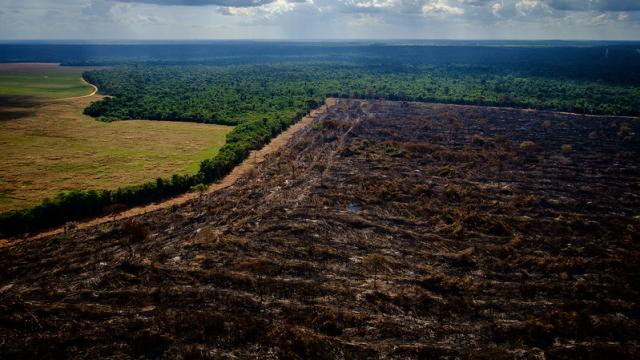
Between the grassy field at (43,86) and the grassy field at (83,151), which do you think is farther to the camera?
the grassy field at (43,86)

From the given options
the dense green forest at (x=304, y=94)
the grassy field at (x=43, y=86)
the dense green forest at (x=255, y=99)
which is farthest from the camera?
the grassy field at (x=43, y=86)

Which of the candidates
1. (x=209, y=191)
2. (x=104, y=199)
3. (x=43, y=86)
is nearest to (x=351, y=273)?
(x=209, y=191)

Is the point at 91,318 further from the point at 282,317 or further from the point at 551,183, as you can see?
the point at 551,183

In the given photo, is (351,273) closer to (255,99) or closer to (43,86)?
(255,99)

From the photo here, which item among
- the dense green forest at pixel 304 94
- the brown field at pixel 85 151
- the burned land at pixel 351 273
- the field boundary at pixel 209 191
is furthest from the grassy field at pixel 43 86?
the burned land at pixel 351 273

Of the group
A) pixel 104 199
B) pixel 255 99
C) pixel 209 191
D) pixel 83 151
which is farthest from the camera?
pixel 255 99

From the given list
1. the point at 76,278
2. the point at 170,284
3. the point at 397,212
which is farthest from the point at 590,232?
the point at 76,278

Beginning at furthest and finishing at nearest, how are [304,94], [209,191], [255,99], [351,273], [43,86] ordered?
[43,86] < [304,94] < [255,99] < [209,191] < [351,273]

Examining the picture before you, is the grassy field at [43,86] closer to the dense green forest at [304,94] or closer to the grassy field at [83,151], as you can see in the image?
the dense green forest at [304,94]

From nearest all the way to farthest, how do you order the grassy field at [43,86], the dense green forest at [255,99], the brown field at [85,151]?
the dense green forest at [255,99] → the brown field at [85,151] → the grassy field at [43,86]
